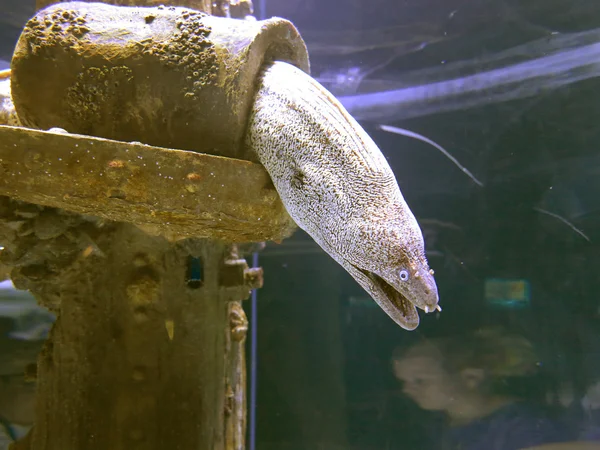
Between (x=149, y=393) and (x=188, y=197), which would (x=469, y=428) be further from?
(x=188, y=197)

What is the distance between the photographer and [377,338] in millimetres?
2453

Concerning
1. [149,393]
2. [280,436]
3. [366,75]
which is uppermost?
[366,75]

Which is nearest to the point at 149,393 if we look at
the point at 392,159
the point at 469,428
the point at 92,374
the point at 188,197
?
the point at 92,374

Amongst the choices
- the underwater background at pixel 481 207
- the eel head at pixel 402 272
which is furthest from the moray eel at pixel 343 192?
the underwater background at pixel 481 207

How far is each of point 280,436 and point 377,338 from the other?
2.69 feet

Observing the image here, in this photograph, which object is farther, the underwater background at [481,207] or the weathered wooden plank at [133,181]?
the underwater background at [481,207]

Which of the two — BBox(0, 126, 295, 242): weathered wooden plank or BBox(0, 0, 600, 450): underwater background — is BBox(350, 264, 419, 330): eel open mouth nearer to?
BBox(0, 126, 295, 242): weathered wooden plank

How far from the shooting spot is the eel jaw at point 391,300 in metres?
1.00

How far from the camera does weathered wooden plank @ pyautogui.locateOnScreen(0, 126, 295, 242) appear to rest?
3.21 ft

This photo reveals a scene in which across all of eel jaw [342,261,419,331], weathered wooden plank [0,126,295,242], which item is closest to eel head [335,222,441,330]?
eel jaw [342,261,419,331]

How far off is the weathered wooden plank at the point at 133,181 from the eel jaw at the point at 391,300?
0.30 m

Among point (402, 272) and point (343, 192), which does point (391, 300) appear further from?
point (343, 192)

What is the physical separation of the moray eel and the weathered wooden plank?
0.10m

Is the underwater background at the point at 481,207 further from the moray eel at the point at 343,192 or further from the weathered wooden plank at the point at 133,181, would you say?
the weathered wooden plank at the point at 133,181
